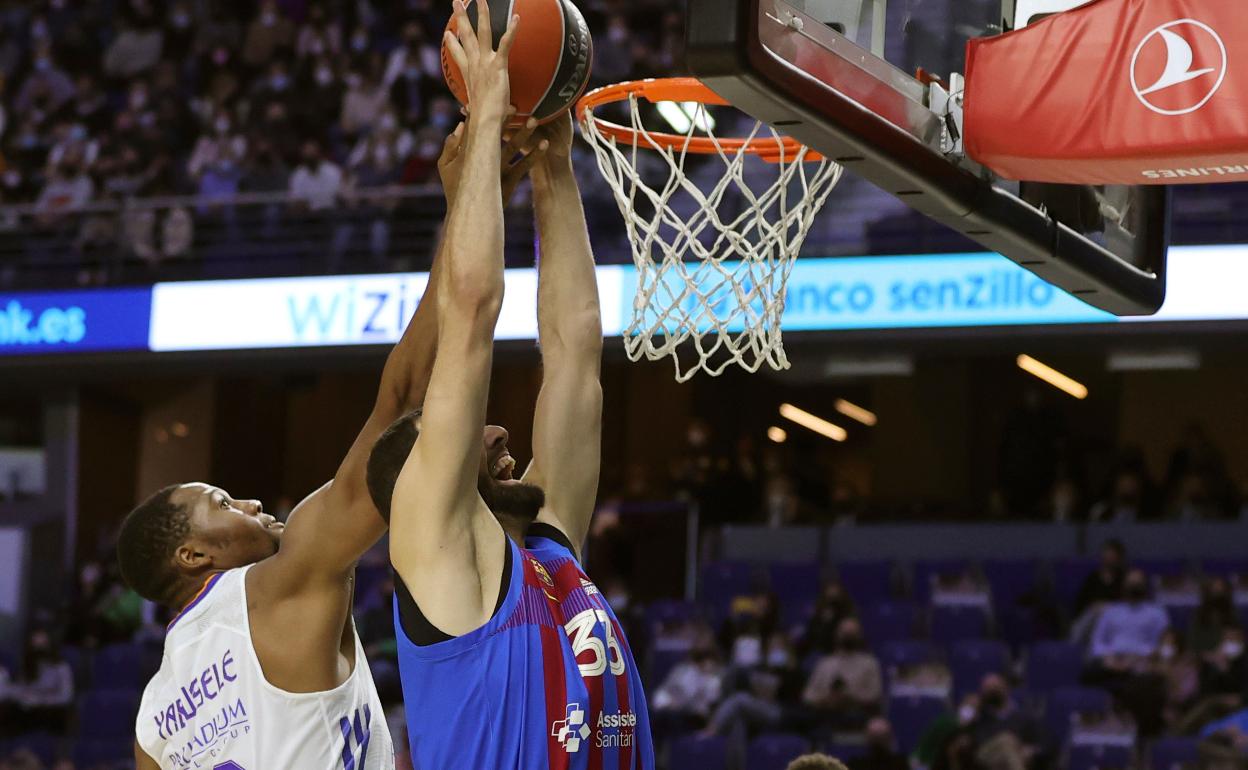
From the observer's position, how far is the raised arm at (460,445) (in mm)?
2613

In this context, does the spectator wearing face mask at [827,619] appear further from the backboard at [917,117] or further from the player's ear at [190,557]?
the player's ear at [190,557]

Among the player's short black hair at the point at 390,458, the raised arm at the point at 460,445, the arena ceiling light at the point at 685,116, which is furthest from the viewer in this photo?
the arena ceiling light at the point at 685,116

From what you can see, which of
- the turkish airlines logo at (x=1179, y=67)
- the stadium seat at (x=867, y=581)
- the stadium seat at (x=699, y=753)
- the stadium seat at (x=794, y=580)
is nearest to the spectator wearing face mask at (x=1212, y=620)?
the stadium seat at (x=867, y=581)

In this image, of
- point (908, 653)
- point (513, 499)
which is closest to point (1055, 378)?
point (908, 653)

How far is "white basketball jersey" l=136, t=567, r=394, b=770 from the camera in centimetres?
321

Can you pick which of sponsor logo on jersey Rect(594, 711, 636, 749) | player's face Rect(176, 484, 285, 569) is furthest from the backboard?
player's face Rect(176, 484, 285, 569)

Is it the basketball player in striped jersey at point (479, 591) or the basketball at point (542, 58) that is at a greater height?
the basketball at point (542, 58)

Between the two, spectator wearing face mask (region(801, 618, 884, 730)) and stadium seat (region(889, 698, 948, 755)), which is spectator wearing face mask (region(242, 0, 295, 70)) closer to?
spectator wearing face mask (region(801, 618, 884, 730))

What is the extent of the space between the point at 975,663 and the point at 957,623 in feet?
2.34

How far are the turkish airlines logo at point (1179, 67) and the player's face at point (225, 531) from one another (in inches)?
72.6

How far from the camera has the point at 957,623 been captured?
10055 mm

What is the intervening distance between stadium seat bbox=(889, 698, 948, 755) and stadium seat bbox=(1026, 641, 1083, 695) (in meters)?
0.71

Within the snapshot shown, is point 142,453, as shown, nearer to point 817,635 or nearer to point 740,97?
point 817,635

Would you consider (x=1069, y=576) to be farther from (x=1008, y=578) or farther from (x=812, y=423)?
(x=812, y=423)
